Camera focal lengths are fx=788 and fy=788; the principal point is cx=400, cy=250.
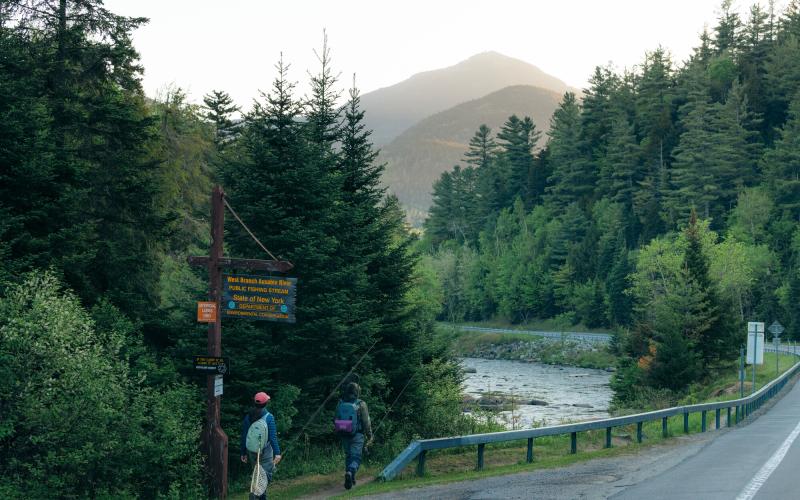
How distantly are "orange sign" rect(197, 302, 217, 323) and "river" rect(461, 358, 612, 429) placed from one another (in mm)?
20178

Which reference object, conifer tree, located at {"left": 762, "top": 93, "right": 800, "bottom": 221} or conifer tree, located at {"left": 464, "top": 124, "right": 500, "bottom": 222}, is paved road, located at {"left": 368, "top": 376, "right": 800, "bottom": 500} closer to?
conifer tree, located at {"left": 762, "top": 93, "right": 800, "bottom": 221}

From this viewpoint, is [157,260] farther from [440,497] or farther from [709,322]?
[709,322]

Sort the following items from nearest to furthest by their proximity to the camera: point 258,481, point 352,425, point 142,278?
point 258,481 → point 352,425 → point 142,278

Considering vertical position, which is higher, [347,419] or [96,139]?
[96,139]

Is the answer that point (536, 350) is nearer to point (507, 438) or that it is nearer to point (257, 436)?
point (507, 438)

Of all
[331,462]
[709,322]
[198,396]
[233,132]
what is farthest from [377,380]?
[233,132]

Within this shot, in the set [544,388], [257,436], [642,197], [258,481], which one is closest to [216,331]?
[257,436]

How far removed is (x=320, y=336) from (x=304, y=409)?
204 centimetres

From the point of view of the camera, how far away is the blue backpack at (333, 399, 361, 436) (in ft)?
46.2

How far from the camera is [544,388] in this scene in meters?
59.3

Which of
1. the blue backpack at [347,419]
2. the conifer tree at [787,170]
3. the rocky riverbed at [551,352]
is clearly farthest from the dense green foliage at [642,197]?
the blue backpack at [347,419]

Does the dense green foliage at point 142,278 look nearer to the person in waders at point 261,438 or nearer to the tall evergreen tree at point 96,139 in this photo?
the tall evergreen tree at point 96,139

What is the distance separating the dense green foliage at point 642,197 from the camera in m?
86.1

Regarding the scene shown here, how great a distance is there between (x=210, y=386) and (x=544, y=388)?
4715 centimetres
